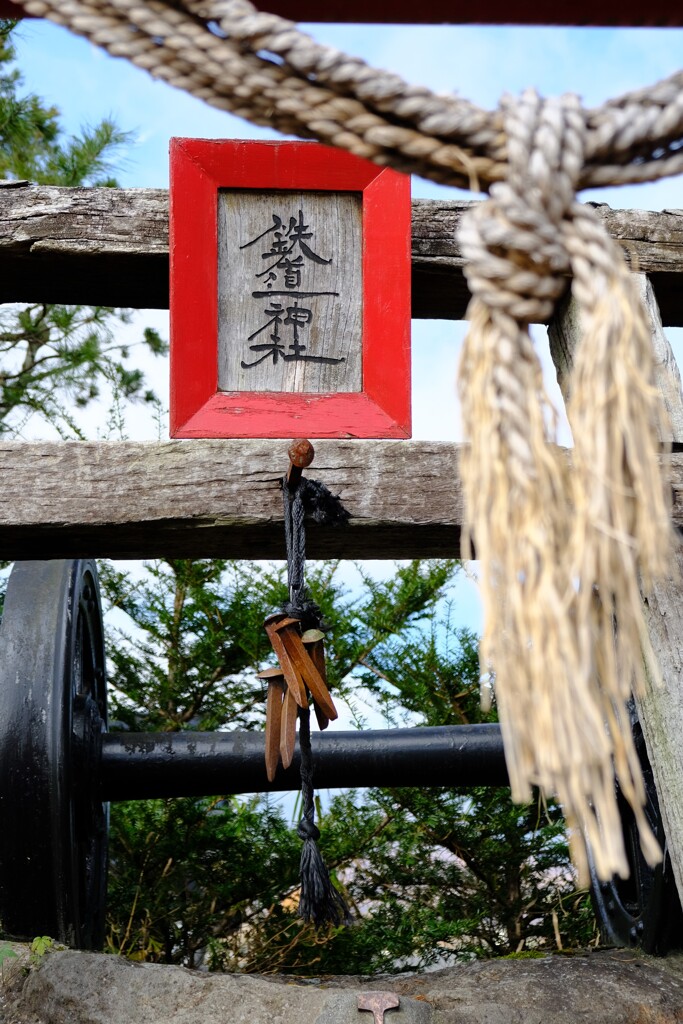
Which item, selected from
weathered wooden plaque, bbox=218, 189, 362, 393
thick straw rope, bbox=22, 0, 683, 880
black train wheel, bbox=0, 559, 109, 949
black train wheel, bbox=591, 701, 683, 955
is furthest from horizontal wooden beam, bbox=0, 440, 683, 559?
thick straw rope, bbox=22, 0, 683, 880

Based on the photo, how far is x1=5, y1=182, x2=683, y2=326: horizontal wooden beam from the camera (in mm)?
2467

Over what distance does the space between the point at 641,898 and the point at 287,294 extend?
2.01 m

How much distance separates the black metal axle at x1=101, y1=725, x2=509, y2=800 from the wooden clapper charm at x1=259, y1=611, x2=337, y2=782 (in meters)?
1.12

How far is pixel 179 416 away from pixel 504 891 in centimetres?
249

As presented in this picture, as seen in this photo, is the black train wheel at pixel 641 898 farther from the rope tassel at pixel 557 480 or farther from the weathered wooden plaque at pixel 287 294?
the rope tassel at pixel 557 480

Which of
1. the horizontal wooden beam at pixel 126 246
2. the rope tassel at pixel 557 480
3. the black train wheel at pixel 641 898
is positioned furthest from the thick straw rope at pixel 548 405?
the black train wheel at pixel 641 898

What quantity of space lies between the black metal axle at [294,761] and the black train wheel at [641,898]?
41cm

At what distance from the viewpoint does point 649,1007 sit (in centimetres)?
246

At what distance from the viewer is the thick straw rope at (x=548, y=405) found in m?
0.88

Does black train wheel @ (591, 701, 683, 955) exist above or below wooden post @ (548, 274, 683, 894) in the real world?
below

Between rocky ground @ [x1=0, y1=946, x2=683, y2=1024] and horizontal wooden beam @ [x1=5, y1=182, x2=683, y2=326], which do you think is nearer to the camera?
rocky ground @ [x1=0, y1=946, x2=683, y2=1024]

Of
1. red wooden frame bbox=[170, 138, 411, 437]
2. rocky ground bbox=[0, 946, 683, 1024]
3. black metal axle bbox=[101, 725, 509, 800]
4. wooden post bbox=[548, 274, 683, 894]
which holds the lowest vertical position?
rocky ground bbox=[0, 946, 683, 1024]

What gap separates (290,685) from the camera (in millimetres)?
1883

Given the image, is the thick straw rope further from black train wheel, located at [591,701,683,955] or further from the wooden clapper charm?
black train wheel, located at [591,701,683,955]
